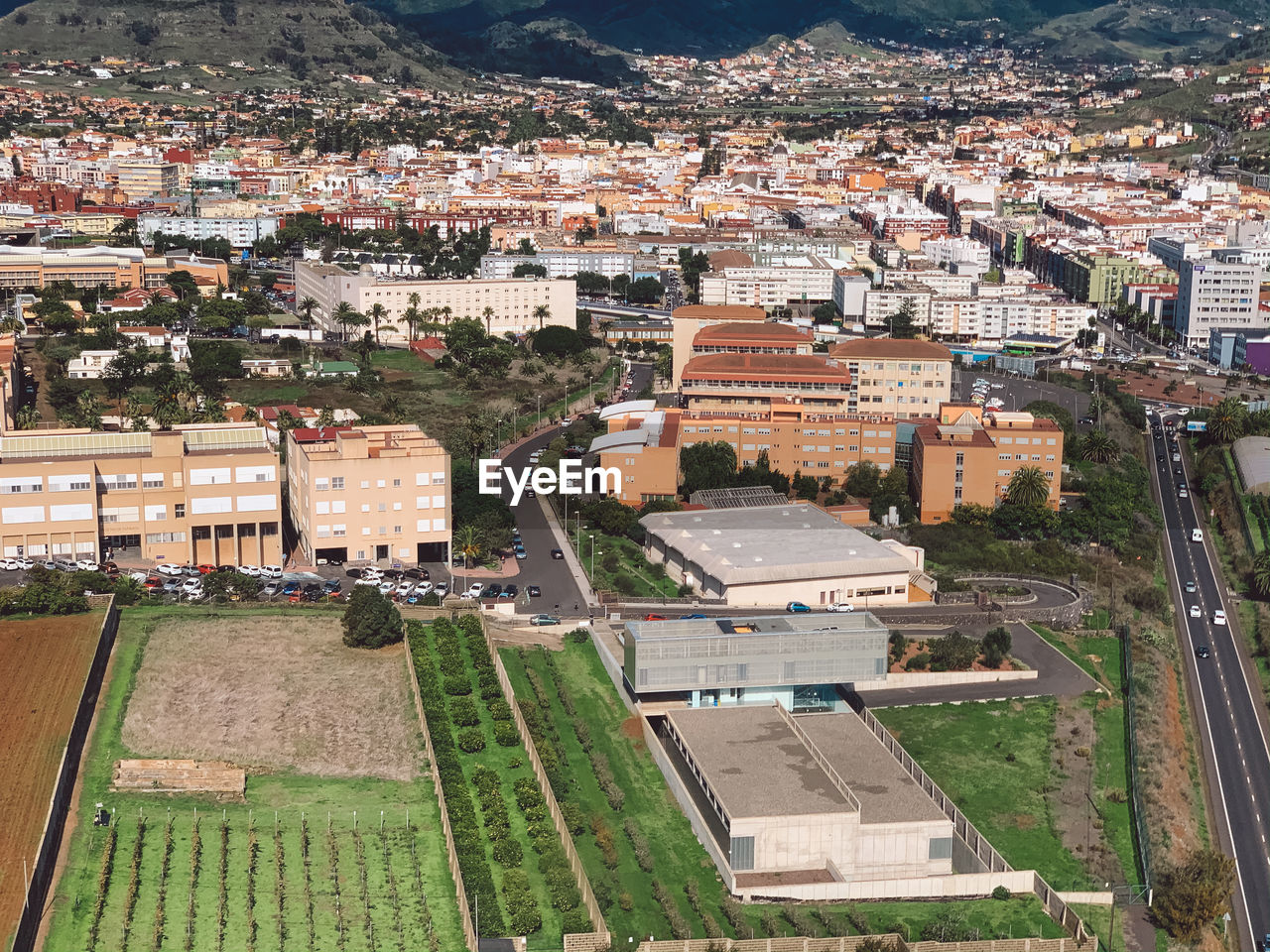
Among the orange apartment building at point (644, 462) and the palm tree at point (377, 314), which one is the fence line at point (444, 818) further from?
the palm tree at point (377, 314)

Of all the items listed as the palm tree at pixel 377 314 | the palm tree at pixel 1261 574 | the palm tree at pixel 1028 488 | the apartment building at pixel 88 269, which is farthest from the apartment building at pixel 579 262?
the palm tree at pixel 1261 574

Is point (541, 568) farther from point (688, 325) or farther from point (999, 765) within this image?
point (688, 325)

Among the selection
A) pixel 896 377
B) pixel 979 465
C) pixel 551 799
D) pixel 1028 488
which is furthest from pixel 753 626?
pixel 896 377

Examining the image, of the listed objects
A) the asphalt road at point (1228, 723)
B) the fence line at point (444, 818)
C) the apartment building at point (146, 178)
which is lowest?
the asphalt road at point (1228, 723)

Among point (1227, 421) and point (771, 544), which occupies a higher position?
point (1227, 421)

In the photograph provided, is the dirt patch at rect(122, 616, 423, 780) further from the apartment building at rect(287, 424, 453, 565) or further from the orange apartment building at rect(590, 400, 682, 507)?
the orange apartment building at rect(590, 400, 682, 507)

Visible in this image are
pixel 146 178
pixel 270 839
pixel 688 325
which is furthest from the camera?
pixel 146 178
